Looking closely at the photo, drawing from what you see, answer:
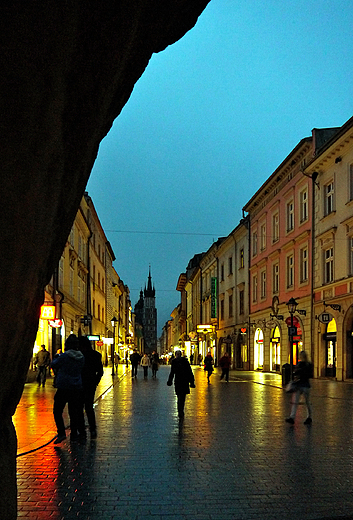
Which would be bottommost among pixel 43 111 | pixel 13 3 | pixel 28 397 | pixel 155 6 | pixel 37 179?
pixel 28 397

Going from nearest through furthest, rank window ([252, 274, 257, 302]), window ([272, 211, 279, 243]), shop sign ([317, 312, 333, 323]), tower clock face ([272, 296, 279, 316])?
shop sign ([317, 312, 333, 323]) < tower clock face ([272, 296, 279, 316]) < window ([272, 211, 279, 243]) < window ([252, 274, 257, 302])

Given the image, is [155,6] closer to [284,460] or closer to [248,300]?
[284,460]

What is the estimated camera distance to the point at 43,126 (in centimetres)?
294

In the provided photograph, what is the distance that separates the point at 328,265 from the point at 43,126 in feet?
97.4

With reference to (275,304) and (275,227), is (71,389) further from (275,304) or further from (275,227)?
(275,227)

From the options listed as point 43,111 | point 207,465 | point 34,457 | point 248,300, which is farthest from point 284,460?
point 248,300

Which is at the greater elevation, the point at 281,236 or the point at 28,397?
the point at 281,236

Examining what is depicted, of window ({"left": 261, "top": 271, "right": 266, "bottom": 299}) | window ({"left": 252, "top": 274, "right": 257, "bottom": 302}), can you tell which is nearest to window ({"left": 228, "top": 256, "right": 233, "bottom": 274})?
window ({"left": 252, "top": 274, "right": 257, "bottom": 302})

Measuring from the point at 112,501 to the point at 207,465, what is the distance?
2.28 metres

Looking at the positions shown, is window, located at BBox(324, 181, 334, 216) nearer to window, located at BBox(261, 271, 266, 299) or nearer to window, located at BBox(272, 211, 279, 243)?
window, located at BBox(272, 211, 279, 243)

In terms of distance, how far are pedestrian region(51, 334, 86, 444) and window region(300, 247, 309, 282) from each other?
2528 centimetres

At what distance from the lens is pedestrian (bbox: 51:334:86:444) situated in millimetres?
10414

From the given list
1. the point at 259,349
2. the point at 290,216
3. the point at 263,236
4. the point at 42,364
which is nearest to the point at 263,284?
the point at 263,236

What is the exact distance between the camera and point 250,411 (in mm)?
15469
